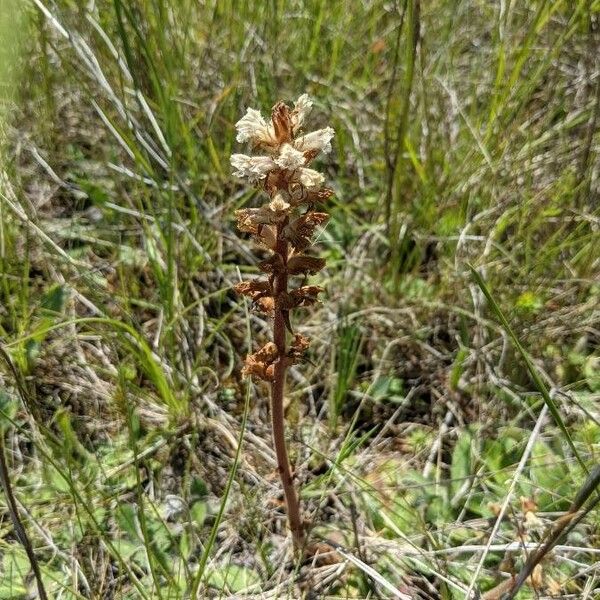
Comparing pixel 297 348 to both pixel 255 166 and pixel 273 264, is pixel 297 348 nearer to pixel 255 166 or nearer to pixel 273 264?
pixel 273 264


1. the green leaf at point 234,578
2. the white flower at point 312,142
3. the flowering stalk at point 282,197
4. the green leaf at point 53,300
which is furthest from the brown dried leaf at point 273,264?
the green leaf at point 53,300

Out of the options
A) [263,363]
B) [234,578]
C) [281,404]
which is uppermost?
[263,363]

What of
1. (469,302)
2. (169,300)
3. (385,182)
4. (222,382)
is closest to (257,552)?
(222,382)

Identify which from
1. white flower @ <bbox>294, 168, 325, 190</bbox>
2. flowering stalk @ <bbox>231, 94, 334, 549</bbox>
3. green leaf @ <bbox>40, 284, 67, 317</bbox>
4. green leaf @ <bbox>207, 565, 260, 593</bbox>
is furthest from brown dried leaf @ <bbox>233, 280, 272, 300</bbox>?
green leaf @ <bbox>40, 284, 67, 317</bbox>

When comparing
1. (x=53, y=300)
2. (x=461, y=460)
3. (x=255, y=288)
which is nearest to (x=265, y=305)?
(x=255, y=288)

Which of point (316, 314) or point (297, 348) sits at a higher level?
point (297, 348)

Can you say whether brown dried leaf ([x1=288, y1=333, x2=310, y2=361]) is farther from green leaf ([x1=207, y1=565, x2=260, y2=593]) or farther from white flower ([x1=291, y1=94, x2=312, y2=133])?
green leaf ([x1=207, y1=565, x2=260, y2=593])

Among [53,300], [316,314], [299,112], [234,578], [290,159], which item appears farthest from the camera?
[316,314]
